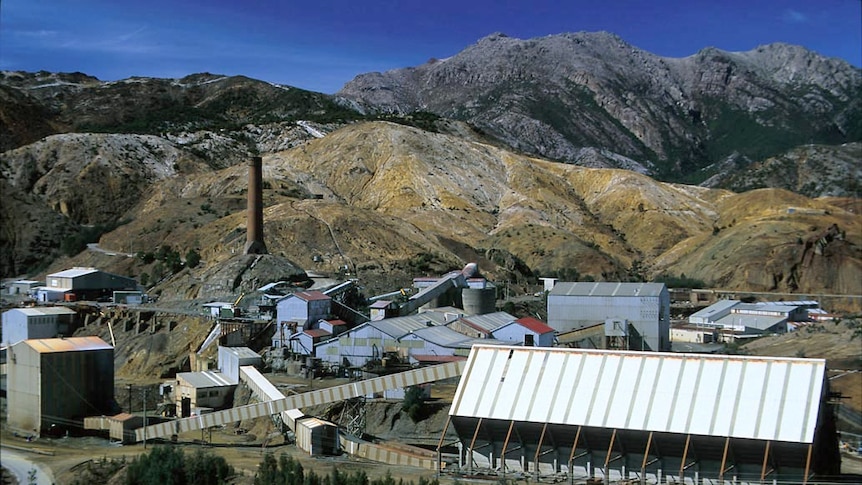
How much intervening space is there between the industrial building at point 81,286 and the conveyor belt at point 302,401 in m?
28.9

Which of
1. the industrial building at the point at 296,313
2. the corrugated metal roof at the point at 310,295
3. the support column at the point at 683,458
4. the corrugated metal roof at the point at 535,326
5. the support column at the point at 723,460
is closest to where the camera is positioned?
the support column at the point at 723,460

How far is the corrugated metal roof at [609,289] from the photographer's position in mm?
56031

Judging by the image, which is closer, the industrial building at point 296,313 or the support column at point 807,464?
the support column at point 807,464

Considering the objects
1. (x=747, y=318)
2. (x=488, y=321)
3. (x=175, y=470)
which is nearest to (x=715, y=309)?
(x=747, y=318)

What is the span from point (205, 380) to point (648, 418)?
25.2 metres

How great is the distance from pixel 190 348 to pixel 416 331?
15685mm

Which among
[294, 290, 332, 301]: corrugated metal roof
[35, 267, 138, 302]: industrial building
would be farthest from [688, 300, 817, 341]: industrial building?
[35, 267, 138, 302]: industrial building

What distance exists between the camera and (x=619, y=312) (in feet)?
181

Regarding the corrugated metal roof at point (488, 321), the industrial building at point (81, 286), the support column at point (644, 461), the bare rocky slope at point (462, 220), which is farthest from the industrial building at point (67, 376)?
the bare rocky slope at point (462, 220)

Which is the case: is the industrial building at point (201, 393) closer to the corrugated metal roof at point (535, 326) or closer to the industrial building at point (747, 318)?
the corrugated metal roof at point (535, 326)

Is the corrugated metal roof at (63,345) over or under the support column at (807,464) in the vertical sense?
over

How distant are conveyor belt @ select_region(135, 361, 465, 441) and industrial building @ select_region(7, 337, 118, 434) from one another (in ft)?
8.75

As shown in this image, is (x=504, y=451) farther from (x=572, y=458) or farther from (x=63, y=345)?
(x=63, y=345)

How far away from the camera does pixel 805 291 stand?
90.4 m
